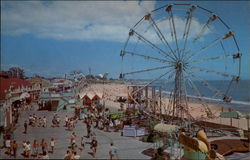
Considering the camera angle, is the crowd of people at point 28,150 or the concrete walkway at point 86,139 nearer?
the crowd of people at point 28,150

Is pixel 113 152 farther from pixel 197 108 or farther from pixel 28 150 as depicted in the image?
pixel 197 108

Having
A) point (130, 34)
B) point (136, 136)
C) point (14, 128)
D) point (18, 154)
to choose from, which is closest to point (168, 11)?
point (130, 34)

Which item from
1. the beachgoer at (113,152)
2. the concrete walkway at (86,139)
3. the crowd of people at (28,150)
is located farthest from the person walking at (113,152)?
the crowd of people at (28,150)

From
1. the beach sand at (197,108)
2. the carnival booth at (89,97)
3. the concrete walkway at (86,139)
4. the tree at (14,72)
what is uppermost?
the tree at (14,72)

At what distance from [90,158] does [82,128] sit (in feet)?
17.5

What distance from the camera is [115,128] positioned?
14.5m

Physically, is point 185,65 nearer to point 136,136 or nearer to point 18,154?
point 136,136

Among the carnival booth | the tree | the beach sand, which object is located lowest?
the beach sand

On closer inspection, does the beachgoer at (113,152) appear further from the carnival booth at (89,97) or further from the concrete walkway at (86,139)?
the carnival booth at (89,97)

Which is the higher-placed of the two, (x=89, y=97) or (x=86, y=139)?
(x=89, y=97)

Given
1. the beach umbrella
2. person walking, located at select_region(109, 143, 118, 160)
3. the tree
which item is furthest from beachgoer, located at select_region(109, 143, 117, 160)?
the tree

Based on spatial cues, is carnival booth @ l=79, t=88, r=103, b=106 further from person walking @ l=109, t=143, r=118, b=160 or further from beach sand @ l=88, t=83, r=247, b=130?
person walking @ l=109, t=143, r=118, b=160

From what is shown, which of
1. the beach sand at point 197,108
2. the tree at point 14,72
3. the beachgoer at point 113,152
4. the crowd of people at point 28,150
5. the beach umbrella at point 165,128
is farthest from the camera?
the tree at point 14,72

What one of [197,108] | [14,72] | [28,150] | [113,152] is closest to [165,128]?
[113,152]
